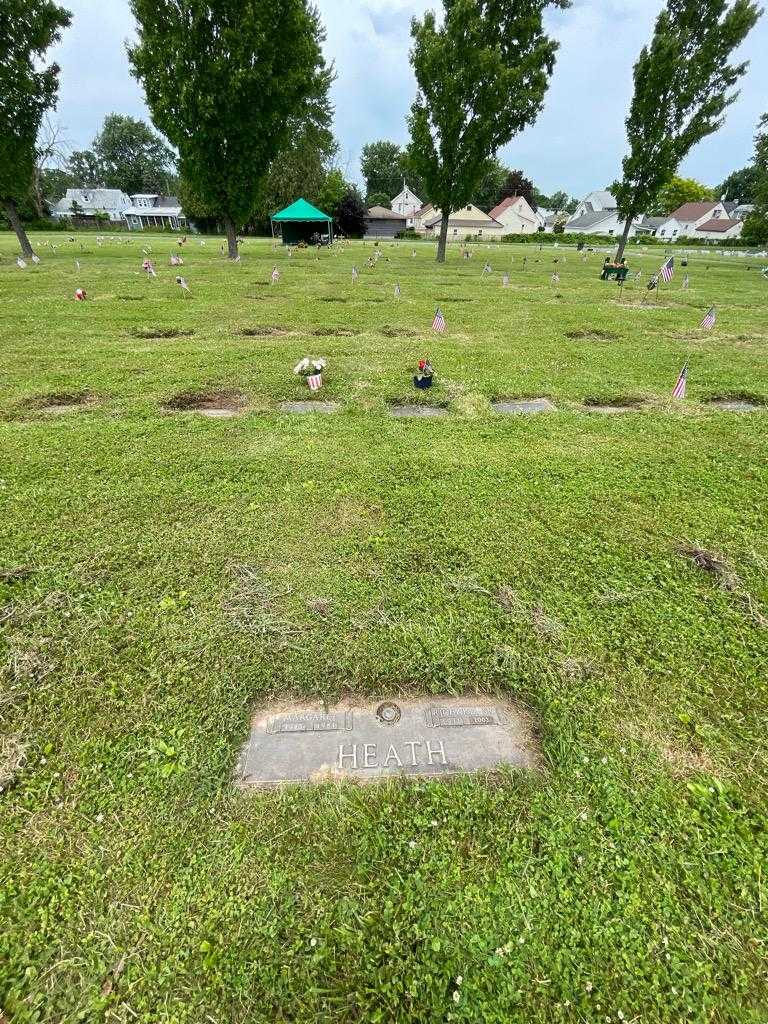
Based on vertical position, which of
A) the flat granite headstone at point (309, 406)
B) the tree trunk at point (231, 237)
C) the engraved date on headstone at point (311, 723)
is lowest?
the engraved date on headstone at point (311, 723)

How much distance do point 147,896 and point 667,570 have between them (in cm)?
316

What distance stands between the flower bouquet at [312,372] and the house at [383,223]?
63579 millimetres

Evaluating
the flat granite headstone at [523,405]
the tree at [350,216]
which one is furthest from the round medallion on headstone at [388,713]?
the tree at [350,216]

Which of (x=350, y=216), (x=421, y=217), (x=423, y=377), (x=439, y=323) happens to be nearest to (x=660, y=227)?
(x=421, y=217)

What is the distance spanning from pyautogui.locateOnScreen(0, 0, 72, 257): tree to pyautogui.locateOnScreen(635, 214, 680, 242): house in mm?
79099

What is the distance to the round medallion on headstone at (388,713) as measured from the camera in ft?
7.00

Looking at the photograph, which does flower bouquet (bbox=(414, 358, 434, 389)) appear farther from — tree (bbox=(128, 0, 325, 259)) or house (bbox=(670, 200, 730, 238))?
house (bbox=(670, 200, 730, 238))

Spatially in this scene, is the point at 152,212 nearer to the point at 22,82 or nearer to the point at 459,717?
the point at 22,82

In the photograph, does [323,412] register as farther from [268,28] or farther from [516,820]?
[268,28]

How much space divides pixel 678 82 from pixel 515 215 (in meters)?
51.6

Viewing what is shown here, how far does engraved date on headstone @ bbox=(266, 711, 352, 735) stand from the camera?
2092 mm

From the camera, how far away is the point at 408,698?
224 centimetres

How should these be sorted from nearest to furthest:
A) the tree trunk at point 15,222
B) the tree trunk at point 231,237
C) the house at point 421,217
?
1. the tree trunk at point 15,222
2. the tree trunk at point 231,237
3. the house at point 421,217

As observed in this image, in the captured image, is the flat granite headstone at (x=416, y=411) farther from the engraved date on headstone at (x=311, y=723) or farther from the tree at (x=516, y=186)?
the tree at (x=516, y=186)
